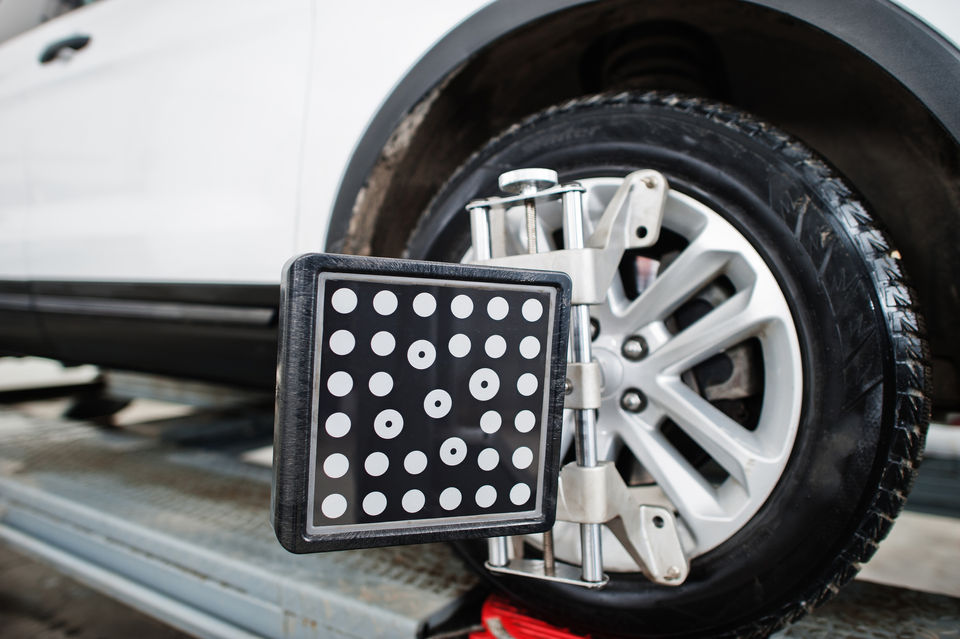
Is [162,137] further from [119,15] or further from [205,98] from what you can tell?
[119,15]

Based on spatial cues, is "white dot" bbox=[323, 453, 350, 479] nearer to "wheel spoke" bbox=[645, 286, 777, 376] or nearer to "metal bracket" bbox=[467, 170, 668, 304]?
"metal bracket" bbox=[467, 170, 668, 304]

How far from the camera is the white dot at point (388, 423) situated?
1.65ft

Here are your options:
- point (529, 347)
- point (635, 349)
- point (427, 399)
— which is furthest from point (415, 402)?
point (635, 349)

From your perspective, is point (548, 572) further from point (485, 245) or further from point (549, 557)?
point (485, 245)

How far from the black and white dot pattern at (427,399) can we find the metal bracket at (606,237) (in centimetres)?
8

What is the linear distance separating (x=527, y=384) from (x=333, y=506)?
20 cm

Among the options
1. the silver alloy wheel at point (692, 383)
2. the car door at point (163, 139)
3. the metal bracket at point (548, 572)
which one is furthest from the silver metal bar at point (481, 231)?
the car door at point (163, 139)

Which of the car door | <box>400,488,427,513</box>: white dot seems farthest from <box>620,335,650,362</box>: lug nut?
the car door

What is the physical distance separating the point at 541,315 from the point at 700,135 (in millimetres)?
336

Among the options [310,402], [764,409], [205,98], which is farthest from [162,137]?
[764,409]

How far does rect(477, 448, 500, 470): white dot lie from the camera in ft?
1.76

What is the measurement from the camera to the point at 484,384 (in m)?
0.53

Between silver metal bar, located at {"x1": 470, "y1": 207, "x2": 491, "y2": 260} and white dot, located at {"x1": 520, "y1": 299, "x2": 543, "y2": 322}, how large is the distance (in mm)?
145

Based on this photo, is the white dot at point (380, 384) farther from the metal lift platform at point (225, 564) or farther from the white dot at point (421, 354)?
the metal lift platform at point (225, 564)
